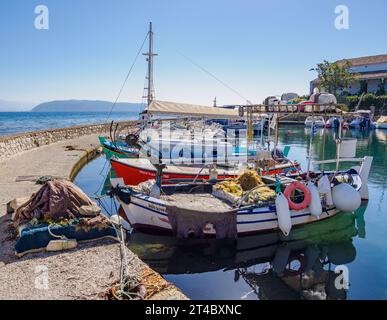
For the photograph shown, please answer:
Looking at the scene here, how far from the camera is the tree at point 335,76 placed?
6600 centimetres

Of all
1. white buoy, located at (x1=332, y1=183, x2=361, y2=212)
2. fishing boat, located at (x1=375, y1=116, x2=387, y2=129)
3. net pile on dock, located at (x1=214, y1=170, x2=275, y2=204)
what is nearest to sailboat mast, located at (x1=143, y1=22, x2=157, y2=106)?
net pile on dock, located at (x1=214, y1=170, x2=275, y2=204)

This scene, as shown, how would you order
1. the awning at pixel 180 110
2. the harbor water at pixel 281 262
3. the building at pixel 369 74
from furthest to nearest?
the building at pixel 369 74 → the awning at pixel 180 110 → the harbor water at pixel 281 262

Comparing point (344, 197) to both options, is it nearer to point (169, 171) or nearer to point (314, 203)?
point (314, 203)

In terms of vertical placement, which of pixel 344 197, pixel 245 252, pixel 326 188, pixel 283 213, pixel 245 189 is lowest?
pixel 245 252

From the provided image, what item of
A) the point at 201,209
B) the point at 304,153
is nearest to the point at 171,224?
the point at 201,209

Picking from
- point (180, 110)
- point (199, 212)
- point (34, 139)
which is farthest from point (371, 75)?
point (199, 212)

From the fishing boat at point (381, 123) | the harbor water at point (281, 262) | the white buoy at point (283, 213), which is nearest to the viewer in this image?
the harbor water at point (281, 262)

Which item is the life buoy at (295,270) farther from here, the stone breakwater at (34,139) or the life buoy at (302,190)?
the stone breakwater at (34,139)

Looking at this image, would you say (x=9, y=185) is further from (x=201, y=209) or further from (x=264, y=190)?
(x=264, y=190)

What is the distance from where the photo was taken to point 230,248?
1045 cm

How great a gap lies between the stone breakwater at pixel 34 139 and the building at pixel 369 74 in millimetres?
56090

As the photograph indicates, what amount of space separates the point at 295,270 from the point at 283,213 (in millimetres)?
1826

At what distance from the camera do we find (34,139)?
25562 mm

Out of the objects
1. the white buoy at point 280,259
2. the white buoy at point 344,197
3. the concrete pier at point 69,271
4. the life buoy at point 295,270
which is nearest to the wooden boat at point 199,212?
the white buoy at point 344,197
